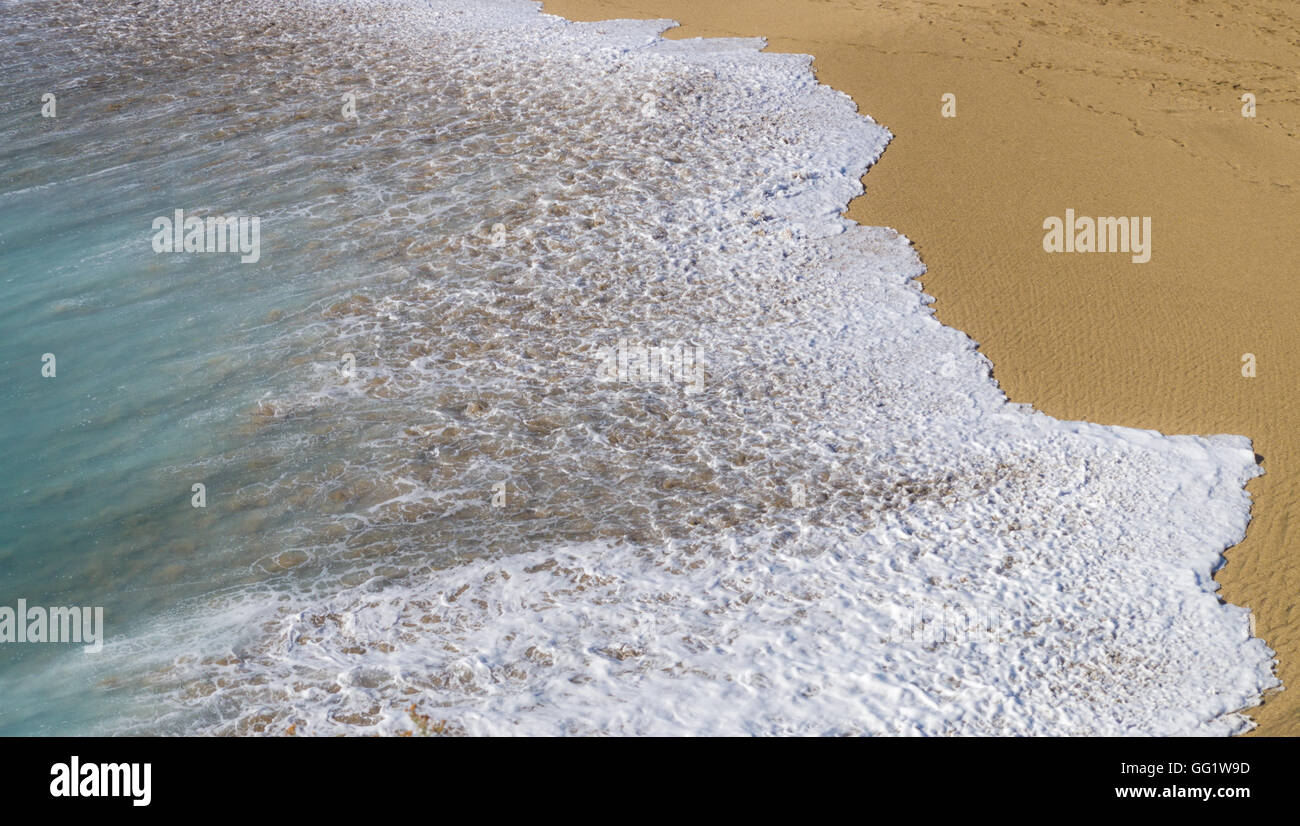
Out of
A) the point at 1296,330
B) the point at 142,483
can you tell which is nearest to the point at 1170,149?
the point at 1296,330

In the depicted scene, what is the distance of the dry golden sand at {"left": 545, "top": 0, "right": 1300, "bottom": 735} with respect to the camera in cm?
890

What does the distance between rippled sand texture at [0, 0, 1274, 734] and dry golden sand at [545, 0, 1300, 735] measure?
0.39 m

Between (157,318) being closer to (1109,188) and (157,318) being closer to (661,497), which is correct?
A: (661,497)

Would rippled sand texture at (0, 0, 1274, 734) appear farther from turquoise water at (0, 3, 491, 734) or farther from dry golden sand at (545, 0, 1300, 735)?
dry golden sand at (545, 0, 1300, 735)

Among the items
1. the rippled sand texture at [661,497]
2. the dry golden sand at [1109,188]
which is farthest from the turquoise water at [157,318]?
the dry golden sand at [1109,188]

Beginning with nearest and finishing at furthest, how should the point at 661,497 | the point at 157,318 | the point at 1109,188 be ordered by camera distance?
the point at 661,497, the point at 157,318, the point at 1109,188

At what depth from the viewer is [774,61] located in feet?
51.2

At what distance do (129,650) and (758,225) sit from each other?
7.69 m

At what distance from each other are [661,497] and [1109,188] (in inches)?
296

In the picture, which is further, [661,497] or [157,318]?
[157,318]

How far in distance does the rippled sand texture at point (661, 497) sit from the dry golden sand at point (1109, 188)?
15.3 inches

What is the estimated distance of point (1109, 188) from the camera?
39.5 ft

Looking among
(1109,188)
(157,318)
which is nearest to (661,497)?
(157,318)

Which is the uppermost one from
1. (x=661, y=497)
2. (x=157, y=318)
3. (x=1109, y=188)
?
(x=1109, y=188)
